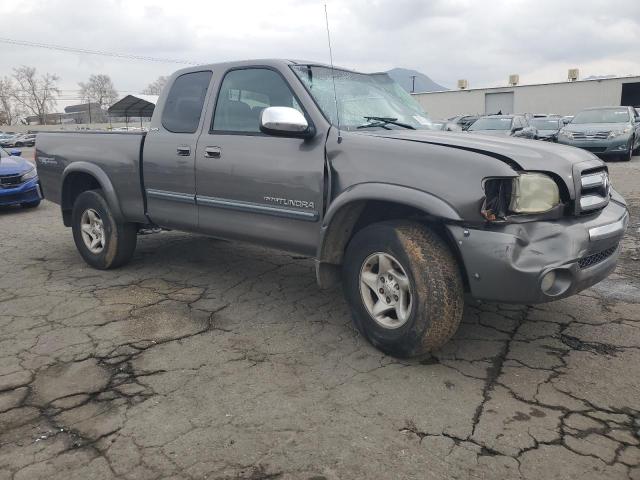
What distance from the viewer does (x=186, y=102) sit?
446 cm

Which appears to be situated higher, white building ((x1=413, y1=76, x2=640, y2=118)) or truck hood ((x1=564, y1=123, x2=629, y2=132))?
white building ((x1=413, y1=76, x2=640, y2=118))

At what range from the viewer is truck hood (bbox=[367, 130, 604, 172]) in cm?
284

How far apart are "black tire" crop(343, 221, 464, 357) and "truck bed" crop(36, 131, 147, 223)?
249 cm

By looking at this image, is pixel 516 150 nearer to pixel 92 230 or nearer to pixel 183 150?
pixel 183 150

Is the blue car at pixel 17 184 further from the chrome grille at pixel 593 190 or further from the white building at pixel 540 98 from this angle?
the white building at pixel 540 98

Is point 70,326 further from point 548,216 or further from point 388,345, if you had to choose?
point 548,216

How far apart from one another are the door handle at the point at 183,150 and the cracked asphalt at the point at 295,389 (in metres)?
1.20

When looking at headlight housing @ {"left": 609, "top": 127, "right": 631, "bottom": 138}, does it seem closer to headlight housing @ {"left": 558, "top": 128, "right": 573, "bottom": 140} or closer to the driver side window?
headlight housing @ {"left": 558, "top": 128, "right": 573, "bottom": 140}

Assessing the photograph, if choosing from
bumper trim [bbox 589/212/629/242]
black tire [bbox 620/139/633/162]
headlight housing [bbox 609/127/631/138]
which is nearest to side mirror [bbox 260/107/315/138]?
bumper trim [bbox 589/212/629/242]

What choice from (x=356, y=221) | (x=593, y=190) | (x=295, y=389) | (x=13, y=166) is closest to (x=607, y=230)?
(x=593, y=190)

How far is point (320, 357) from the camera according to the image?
3.32 metres

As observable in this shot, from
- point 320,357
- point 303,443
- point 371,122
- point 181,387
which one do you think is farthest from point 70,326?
point 371,122

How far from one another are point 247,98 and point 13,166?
7.37 metres

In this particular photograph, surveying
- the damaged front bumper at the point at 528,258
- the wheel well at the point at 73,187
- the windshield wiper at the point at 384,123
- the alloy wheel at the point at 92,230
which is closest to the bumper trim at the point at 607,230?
the damaged front bumper at the point at 528,258
